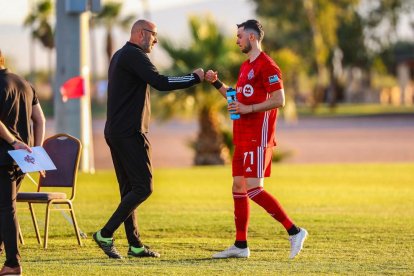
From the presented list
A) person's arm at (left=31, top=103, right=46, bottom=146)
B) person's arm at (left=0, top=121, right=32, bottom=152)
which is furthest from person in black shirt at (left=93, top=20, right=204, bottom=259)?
person's arm at (left=0, top=121, right=32, bottom=152)

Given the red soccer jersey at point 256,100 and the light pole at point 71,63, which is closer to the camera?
the red soccer jersey at point 256,100

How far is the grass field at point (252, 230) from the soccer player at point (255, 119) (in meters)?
0.55

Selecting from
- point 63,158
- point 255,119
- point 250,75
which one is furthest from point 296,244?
point 63,158

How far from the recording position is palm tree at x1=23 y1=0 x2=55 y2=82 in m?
90.1

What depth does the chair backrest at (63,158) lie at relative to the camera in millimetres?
12484

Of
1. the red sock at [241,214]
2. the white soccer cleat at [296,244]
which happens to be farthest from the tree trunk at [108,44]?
the white soccer cleat at [296,244]

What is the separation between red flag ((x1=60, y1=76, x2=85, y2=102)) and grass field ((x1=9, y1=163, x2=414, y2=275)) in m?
1.65

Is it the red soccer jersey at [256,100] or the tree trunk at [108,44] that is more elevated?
the tree trunk at [108,44]

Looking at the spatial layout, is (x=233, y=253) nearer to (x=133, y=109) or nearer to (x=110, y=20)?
(x=133, y=109)

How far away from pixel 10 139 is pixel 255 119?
2440 millimetres

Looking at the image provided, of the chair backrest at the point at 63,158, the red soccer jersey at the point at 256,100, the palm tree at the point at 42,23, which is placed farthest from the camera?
the palm tree at the point at 42,23

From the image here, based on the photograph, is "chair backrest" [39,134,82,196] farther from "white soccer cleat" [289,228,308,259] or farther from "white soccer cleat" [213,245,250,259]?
"white soccer cleat" [289,228,308,259]

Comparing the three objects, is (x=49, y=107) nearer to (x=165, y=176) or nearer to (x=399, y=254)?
(x=165, y=176)

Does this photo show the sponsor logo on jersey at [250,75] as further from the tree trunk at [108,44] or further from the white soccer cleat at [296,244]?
the tree trunk at [108,44]
